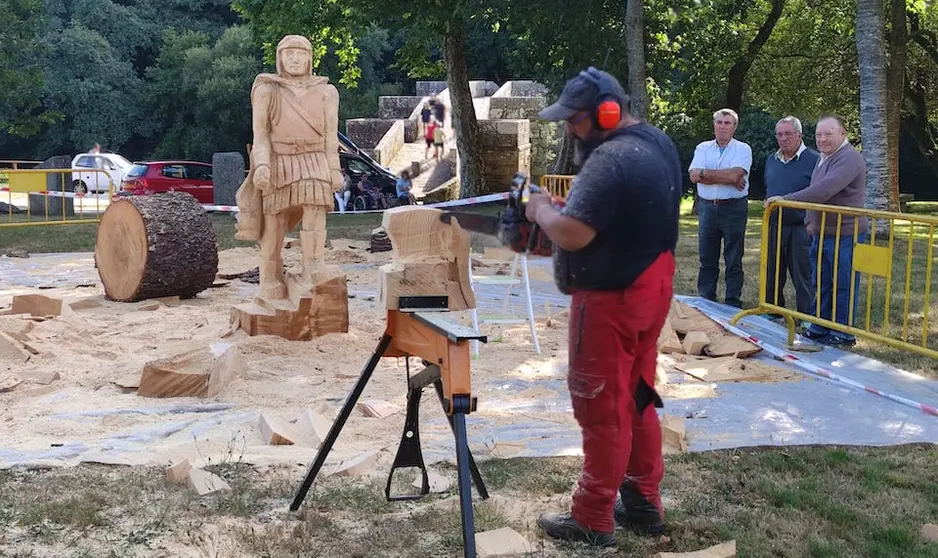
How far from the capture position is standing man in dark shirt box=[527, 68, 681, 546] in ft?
11.3

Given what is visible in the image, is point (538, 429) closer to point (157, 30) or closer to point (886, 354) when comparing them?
point (886, 354)

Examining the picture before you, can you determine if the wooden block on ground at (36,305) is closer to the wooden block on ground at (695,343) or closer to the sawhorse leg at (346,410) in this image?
the sawhorse leg at (346,410)

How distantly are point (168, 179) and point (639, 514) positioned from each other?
1971 cm

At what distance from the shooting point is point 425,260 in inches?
162

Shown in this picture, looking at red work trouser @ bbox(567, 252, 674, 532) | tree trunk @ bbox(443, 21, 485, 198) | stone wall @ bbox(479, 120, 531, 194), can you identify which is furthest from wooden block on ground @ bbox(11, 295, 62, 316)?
stone wall @ bbox(479, 120, 531, 194)

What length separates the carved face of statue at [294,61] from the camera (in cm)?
746

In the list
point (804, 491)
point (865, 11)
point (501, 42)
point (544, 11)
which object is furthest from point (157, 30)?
point (804, 491)

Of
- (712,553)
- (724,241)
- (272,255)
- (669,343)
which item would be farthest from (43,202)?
(712,553)

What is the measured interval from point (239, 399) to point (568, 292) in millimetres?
3012

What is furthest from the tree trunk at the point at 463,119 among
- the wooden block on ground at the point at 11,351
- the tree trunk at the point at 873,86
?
the wooden block on ground at the point at 11,351

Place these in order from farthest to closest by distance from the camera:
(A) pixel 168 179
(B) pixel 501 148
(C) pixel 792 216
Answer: (B) pixel 501 148 < (A) pixel 168 179 < (C) pixel 792 216

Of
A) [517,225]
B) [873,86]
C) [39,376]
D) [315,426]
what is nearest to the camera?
[517,225]

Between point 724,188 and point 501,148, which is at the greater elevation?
point 501,148

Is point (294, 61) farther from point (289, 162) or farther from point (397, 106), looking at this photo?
point (397, 106)
